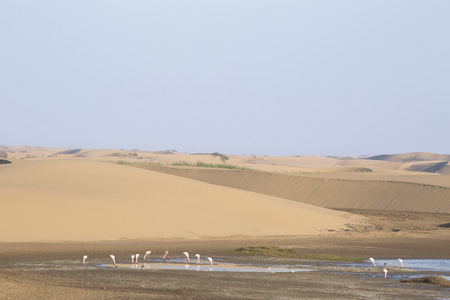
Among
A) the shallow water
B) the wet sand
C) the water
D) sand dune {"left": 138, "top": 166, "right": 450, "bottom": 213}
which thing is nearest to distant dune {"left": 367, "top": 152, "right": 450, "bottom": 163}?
sand dune {"left": 138, "top": 166, "right": 450, "bottom": 213}

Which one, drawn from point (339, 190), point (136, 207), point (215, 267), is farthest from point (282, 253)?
point (339, 190)

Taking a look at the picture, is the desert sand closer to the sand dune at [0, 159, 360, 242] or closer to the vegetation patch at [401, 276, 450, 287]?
the sand dune at [0, 159, 360, 242]

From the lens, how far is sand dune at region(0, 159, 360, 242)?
95.1ft

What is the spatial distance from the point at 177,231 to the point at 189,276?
1227 centimetres

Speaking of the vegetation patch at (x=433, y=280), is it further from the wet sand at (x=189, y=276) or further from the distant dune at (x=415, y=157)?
the distant dune at (x=415, y=157)

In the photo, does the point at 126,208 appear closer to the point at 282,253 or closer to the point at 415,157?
the point at 282,253

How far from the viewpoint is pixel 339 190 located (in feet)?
179

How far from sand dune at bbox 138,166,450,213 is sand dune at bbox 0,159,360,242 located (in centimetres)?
863

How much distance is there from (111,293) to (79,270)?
15.3 ft

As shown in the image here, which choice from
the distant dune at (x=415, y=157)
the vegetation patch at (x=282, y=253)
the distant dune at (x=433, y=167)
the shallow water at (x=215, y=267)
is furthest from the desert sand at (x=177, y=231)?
the distant dune at (x=415, y=157)

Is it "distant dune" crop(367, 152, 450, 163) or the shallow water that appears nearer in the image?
the shallow water

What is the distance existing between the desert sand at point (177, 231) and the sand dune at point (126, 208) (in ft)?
0.19

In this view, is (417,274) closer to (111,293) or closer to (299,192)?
(111,293)

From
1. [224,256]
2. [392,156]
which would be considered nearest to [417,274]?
[224,256]
